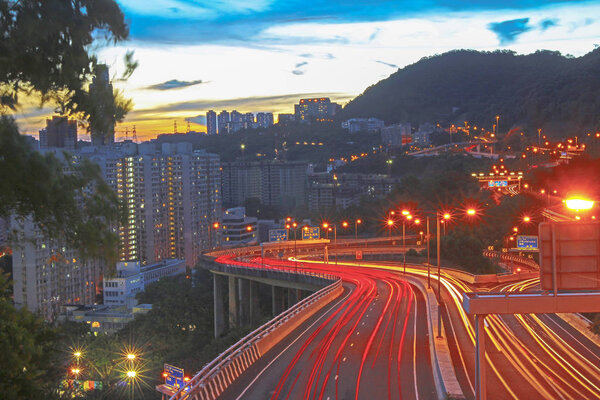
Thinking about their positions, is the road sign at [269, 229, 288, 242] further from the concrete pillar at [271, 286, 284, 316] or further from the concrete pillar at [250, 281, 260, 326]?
the concrete pillar at [271, 286, 284, 316]

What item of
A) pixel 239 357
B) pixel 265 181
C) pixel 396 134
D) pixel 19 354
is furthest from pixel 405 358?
pixel 396 134

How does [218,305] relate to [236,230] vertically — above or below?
below

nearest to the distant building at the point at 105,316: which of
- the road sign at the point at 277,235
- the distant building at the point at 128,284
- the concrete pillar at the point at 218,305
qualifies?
the distant building at the point at 128,284

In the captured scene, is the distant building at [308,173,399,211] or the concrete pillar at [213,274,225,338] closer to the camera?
the concrete pillar at [213,274,225,338]

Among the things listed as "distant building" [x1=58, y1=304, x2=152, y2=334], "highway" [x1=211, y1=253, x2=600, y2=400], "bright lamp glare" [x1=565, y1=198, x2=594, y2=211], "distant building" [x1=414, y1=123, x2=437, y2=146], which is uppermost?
"distant building" [x1=414, y1=123, x2=437, y2=146]

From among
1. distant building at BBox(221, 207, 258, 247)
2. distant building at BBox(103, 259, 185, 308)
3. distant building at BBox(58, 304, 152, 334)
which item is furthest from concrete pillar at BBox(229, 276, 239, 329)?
distant building at BBox(221, 207, 258, 247)

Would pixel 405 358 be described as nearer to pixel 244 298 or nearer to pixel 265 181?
pixel 244 298
